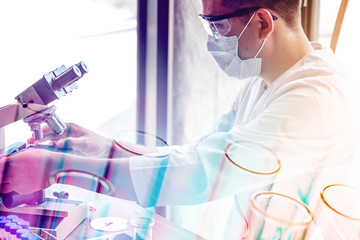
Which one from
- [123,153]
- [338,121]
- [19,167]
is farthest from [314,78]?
[19,167]

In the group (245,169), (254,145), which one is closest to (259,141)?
(254,145)

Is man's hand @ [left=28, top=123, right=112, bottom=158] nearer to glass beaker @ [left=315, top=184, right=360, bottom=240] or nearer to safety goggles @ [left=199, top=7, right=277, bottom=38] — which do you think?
safety goggles @ [left=199, top=7, right=277, bottom=38]

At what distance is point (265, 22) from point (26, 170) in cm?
94

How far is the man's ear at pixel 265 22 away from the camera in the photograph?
119cm

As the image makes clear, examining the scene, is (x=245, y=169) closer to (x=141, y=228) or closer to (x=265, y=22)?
(x=141, y=228)

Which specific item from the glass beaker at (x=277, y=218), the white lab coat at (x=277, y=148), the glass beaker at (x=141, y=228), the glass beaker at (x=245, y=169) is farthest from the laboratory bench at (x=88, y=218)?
the glass beaker at (x=277, y=218)

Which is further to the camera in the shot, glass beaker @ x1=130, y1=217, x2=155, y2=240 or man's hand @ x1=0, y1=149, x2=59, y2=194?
glass beaker @ x1=130, y1=217, x2=155, y2=240

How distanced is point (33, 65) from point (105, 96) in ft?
Answer: 1.87

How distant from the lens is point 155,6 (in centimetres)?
196

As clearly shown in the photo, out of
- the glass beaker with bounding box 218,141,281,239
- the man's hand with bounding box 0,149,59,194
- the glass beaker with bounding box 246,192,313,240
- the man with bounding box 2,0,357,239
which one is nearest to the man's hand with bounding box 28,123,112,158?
the man with bounding box 2,0,357,239

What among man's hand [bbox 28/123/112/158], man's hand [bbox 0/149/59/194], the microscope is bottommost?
man's hand [bbox 28/123/112/158]

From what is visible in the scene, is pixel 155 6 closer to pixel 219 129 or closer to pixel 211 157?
pixel 219 129

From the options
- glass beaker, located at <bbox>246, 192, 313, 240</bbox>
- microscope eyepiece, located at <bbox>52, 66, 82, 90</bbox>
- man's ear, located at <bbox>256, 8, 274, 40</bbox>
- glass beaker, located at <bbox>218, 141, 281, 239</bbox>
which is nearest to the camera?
glass beaker, located at <bbox>246, 192, 313, 240</bbox>

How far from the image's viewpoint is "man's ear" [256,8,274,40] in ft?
3.89
